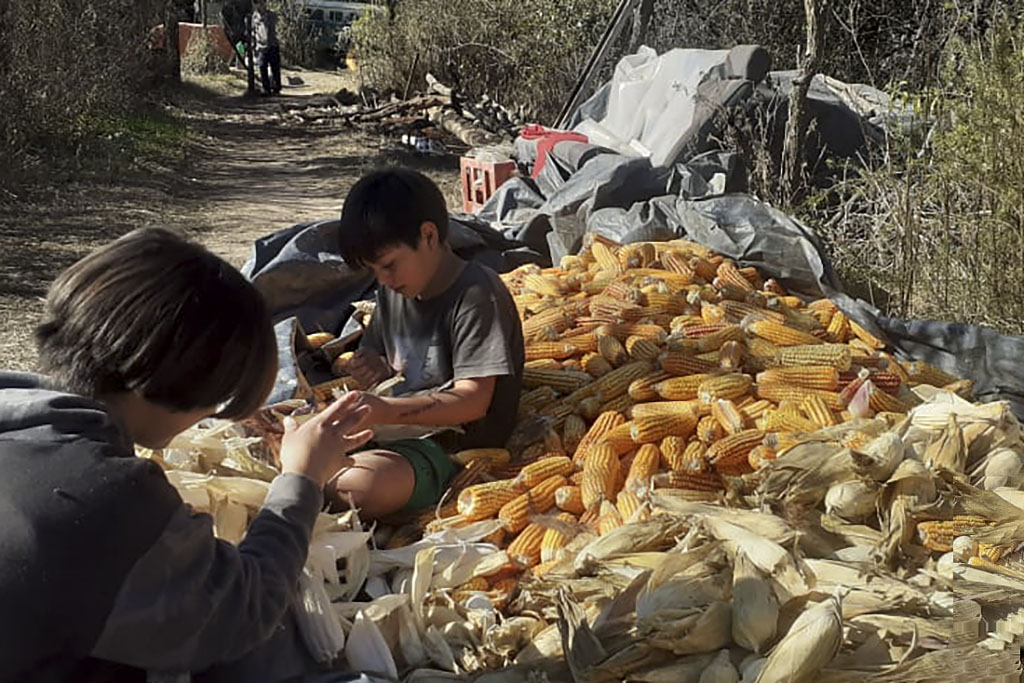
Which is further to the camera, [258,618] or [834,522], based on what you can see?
[834,522]

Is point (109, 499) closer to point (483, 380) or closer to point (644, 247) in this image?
point (483, 380)

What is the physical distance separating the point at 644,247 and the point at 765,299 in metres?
0.72

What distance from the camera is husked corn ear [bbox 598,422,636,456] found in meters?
3.34

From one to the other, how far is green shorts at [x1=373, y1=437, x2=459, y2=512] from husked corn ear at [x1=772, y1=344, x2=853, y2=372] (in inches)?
51.4

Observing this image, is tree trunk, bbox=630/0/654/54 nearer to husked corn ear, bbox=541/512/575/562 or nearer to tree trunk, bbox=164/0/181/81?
husked corn ear, bbox=541/512/575/562

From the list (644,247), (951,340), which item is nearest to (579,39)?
(644,247)

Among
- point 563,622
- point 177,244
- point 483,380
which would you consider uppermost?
point 177,244

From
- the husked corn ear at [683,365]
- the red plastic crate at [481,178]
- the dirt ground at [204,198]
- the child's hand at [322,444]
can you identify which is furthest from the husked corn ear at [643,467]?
the red plastic crate at [481,178]

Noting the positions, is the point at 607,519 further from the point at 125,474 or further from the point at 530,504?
the point at 125,474

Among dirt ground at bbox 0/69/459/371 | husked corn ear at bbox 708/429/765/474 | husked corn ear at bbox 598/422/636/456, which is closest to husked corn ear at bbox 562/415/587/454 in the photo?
husked corn ear at bbox 598/422/636/456

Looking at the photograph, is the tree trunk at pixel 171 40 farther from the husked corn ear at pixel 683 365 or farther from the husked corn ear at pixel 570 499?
the husked corn ear at pixel 570 499

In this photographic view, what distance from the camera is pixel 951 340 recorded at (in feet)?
13.4

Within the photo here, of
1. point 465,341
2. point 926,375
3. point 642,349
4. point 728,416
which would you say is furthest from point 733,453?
point 926,375

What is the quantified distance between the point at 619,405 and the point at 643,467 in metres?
0.47
